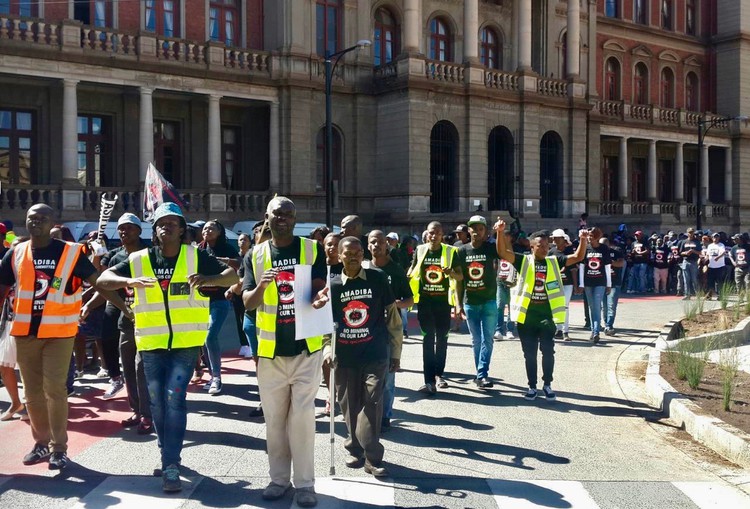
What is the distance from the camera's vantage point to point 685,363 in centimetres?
996

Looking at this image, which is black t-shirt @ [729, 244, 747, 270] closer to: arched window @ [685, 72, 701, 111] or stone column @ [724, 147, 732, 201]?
stone column @ [724, 147, 732, 201]

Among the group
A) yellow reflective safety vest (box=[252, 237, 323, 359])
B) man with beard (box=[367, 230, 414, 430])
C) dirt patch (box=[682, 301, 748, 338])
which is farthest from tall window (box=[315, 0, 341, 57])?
yellow reflective safety vest (box=[252, 237, 323, 359])

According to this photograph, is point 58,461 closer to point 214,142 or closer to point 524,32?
point 214,142

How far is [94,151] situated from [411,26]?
12.2 m

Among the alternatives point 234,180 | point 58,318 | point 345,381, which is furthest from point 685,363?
point 234,180

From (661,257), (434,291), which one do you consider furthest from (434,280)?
(661,257)

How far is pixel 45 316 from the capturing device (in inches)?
260

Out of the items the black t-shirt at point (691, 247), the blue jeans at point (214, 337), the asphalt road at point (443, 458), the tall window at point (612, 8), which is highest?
the tall window at point (612, 8)

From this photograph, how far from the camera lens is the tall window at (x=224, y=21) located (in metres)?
29.7

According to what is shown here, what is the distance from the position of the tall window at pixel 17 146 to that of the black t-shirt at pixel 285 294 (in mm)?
22831

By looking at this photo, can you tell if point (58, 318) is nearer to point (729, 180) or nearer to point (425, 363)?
point (425, 363)

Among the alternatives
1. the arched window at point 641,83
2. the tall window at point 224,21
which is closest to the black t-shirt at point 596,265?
the tall window at point 224,21

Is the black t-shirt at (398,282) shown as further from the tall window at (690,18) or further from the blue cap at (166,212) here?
the tall window at (690,18)

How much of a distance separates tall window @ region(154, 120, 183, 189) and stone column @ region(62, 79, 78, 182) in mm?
3920
